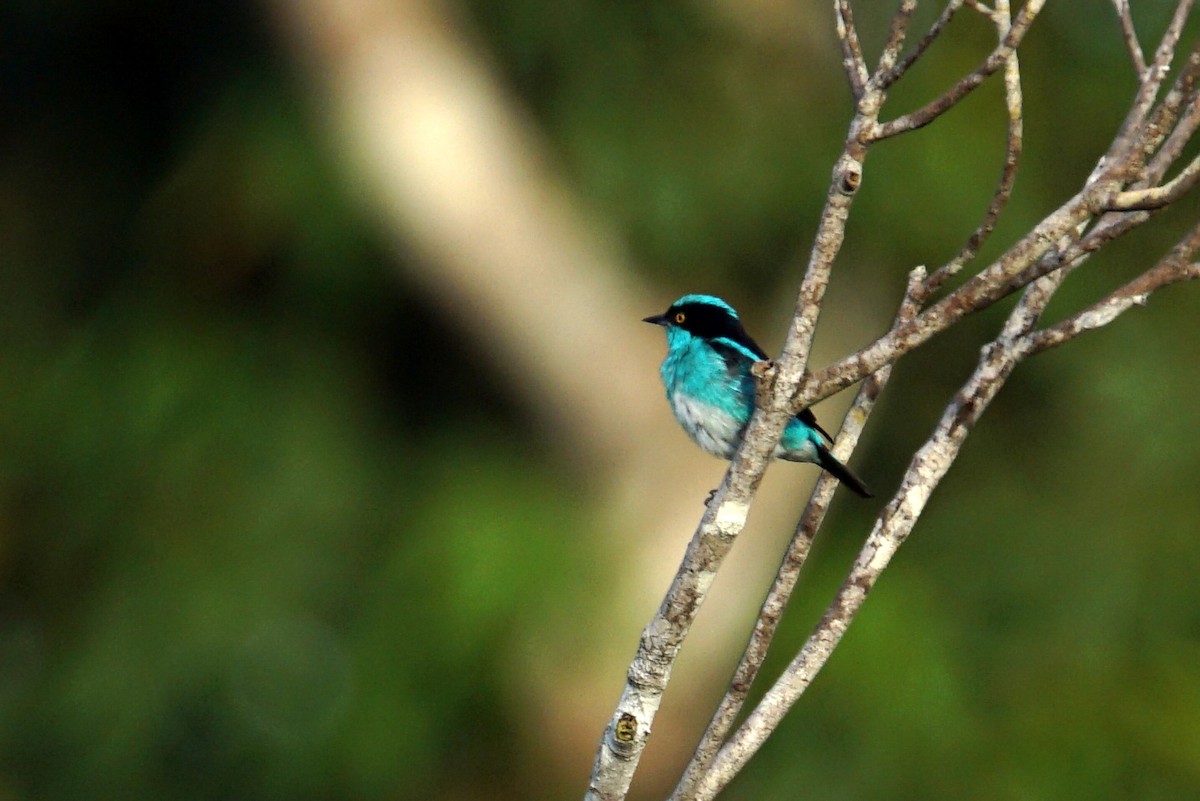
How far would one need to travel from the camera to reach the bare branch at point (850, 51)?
8.43ft

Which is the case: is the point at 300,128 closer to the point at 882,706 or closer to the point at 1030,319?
the point at 882,706

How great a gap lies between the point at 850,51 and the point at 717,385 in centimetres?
202

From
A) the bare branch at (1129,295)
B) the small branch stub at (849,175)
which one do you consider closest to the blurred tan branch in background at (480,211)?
the bare branch at (1129,295)

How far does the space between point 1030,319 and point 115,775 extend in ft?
23.1

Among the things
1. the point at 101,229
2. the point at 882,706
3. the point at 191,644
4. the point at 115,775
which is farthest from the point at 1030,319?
the point at 101,229

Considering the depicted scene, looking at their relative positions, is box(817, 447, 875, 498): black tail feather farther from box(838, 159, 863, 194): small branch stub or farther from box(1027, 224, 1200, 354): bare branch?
box(838, 159, 863, 194): small branch stub

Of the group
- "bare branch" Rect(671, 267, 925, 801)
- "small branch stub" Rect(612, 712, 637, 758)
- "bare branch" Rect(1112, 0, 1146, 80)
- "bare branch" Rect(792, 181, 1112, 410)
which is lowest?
"small branch stub" Rect(612, 712, 637, 758)

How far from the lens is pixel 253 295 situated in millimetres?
8539

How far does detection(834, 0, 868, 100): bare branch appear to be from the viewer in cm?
257

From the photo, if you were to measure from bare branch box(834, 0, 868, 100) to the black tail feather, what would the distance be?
66 centimetres

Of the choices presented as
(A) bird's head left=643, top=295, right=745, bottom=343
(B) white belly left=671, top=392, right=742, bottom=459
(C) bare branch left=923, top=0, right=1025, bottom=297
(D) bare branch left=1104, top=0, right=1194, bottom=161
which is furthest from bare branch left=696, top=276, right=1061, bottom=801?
(A) bird's head left=643, top=295, right=745, bottom=343

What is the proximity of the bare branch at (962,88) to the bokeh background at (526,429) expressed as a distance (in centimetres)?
536

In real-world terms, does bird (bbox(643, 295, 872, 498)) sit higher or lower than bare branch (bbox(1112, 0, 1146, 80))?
lower

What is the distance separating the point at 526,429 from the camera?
8.84 m
